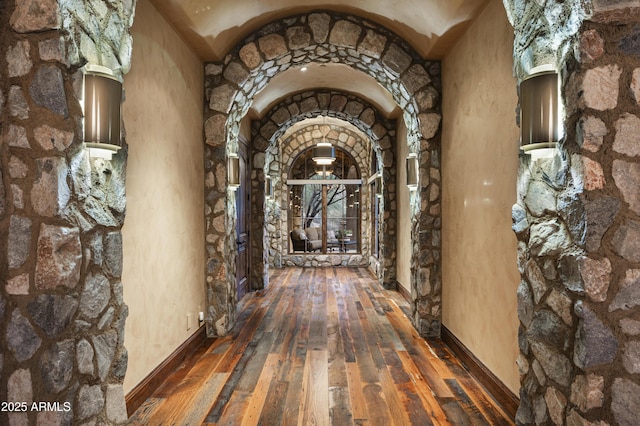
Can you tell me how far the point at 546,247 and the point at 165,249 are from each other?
237 cm

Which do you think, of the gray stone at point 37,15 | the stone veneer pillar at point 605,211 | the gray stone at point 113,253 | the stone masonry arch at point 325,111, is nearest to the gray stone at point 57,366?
the gray stone at point 113,253

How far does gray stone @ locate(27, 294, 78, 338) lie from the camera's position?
1.39m

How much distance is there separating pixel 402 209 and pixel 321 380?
138 inches

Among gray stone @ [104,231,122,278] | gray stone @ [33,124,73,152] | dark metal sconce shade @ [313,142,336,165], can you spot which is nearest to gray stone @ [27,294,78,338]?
gray stone @ [104,231,122,278]

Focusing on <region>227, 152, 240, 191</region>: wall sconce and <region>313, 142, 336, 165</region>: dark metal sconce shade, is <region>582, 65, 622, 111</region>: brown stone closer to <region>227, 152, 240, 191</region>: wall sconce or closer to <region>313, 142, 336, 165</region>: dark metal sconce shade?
<region>227, 152, 240, 191</region>: wall sconce

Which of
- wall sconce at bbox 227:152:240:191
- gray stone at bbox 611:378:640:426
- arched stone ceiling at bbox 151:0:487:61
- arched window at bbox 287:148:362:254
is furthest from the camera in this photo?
arched window at bbox 287:148:362:254

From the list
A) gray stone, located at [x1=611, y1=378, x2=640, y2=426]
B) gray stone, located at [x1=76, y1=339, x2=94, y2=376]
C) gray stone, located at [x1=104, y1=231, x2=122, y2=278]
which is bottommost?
gray stone, located at [x1=611, y1=378, x2=640, y2=426]

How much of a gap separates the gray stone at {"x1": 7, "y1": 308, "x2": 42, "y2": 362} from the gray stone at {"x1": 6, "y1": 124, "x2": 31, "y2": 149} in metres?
0.62

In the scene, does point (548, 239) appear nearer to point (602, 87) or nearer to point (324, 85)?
point (602, 87)

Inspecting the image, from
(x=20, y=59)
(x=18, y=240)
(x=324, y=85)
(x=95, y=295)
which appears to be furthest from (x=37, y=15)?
(x=324, y=85)

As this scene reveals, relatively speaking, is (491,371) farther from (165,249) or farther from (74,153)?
(74,153)

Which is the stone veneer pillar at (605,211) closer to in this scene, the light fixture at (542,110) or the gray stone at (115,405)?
the light fixture at (542,110)

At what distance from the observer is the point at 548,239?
1.54 metres

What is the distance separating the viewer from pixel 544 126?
1.51 m
